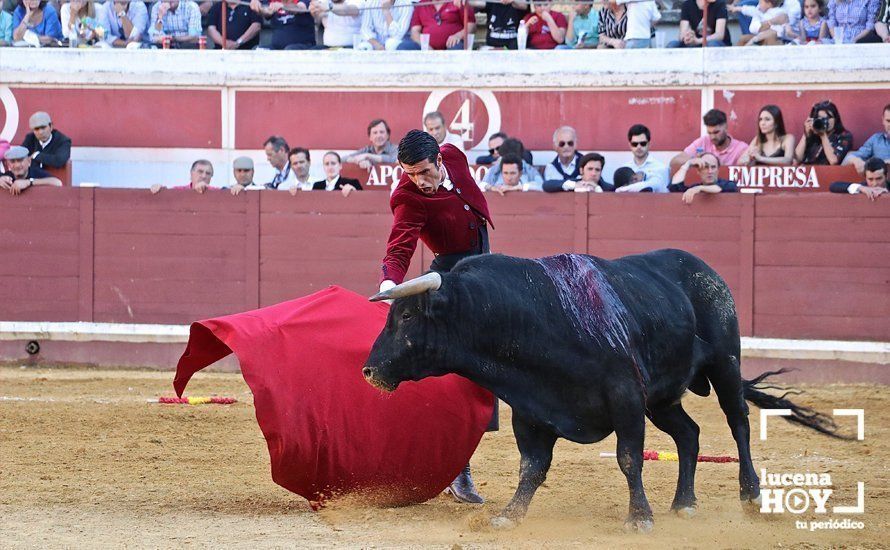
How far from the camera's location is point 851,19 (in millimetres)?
9594

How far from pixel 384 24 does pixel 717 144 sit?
10.4 feet

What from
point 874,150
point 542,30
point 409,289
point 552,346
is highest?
point 542,30

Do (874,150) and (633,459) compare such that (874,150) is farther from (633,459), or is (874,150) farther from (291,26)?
(633,459)

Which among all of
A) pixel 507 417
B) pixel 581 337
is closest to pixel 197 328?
pixel 581 337

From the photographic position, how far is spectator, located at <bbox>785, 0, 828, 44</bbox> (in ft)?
31.9

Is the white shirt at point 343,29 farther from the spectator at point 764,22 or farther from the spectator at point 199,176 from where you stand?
the spectator at point 764,22

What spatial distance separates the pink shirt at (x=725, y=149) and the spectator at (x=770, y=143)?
0.21 ft

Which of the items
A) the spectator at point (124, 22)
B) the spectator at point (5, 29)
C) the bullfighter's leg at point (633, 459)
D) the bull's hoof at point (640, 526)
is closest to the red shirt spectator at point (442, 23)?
the spectator at point (124, 22)

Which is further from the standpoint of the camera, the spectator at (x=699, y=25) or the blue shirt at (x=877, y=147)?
the spectator at (x=699, y=25)

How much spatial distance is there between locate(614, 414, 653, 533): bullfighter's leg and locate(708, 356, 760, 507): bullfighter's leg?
1.88 ft

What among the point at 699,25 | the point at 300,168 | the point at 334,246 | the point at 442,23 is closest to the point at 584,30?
the point at 699,25

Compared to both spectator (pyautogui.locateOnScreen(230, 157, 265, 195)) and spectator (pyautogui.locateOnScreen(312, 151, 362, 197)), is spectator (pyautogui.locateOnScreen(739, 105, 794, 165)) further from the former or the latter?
spectator (pyautogui.locateOnScreen(230, 157, 265, 195))

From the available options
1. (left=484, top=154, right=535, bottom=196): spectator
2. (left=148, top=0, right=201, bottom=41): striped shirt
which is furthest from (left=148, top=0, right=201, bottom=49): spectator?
(left=484, top=154, right=535, bottom=196): spectator

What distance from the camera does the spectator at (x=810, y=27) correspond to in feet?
31.9
